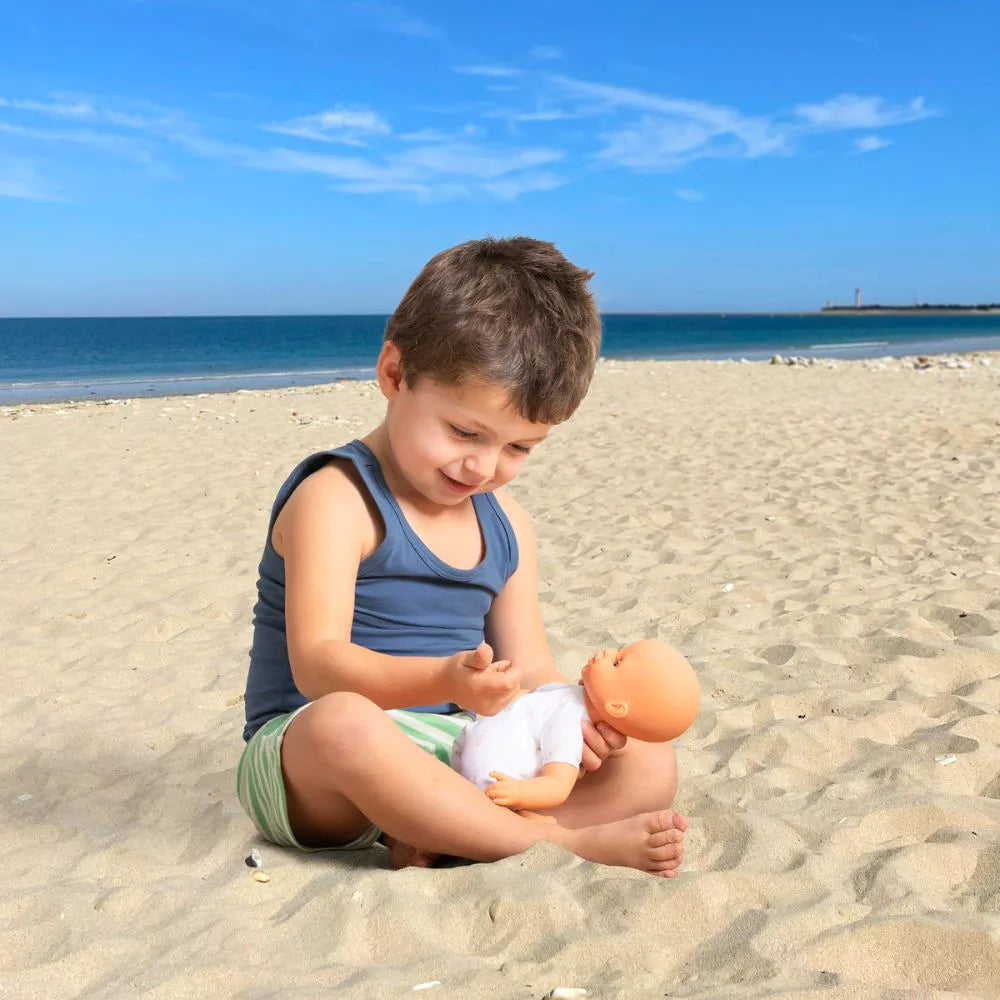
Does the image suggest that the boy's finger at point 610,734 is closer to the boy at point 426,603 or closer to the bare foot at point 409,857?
the boy at point 426,603

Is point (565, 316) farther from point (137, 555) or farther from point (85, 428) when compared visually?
point (85, 428)

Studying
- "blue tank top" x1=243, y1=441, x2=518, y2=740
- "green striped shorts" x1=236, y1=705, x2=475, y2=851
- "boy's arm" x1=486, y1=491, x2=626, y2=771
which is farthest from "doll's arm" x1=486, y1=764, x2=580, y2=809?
"boy's arm" x1=486, y1=491, x2=626, y2=771

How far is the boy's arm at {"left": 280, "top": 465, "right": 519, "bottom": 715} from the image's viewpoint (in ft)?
6.11

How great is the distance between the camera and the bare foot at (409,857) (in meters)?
2.05

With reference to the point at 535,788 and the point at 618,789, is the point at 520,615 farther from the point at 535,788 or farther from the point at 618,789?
the point at 535,788

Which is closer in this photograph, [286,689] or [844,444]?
[286,689]

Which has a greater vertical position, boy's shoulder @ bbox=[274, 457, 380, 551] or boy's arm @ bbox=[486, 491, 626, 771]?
boy's shoulder @ bbox=[274, 457, 380, 551]

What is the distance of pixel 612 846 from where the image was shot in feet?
6.51

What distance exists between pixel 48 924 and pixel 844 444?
7.76 meters

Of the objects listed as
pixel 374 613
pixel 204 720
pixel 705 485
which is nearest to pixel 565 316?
pixel 374 613

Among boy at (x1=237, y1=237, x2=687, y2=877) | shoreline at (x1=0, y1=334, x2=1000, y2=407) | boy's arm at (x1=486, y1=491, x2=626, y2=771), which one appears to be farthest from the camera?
shoreline at (x1=0, y1=334, x2=1000, y2=407)

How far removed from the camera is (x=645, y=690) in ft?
6.59

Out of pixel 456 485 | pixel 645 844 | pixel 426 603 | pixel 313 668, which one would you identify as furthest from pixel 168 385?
pixel 645 844

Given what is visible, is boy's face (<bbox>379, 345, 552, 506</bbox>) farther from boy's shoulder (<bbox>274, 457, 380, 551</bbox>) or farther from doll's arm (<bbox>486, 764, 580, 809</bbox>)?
doll's arm (<bbox>486, 764, 580, 809</bbox>)
